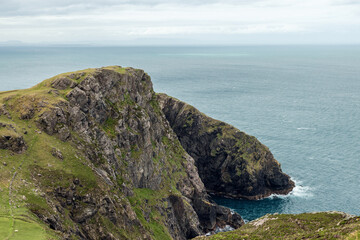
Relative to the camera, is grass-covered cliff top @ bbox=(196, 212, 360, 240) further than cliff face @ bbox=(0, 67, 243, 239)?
No

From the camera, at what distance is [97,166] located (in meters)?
69.1

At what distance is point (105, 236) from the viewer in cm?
→ 5719

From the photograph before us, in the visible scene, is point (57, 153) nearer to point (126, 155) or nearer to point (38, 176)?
point (38, 176)

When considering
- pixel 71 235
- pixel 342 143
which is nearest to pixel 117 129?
pixel 71 235

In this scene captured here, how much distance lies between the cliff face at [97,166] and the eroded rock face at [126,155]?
0.66ft

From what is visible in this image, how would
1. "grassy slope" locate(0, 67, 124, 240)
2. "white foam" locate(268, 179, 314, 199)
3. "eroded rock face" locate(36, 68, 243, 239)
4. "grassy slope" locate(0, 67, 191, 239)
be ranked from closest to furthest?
"grassy slope" locate(0, 67, 124, 240)
"grassy slope" locate(0, 67, 191, 239)
"eroded rock face" locate(36, 68, 243, 239)
"white foam" locate(268, 179, 314, 199)

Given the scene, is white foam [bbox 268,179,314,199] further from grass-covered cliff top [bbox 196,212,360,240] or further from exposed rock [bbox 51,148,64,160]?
exposed rock [bbox 51,148,64,160]

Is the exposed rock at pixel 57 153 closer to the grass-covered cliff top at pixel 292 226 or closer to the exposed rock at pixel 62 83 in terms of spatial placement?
the exposed rock at pixel 62 83

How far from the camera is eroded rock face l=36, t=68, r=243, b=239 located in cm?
6112

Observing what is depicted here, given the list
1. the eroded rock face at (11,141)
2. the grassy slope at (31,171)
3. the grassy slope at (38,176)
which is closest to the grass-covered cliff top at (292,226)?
the grassy slope at (38,176)

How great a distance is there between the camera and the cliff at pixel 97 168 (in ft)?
169

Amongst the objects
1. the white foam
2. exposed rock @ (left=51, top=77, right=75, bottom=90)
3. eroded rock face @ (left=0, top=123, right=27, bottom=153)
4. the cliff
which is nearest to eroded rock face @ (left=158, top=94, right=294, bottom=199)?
the cliff

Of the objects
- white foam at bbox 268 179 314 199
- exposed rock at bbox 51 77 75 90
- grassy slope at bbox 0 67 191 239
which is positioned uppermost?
exposed rock at bbox 51 77 75 90

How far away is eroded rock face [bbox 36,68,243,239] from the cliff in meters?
0.25
